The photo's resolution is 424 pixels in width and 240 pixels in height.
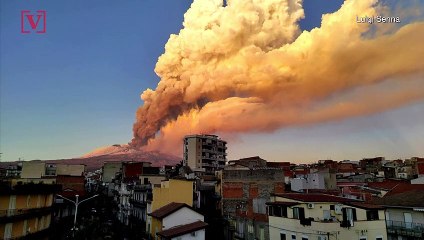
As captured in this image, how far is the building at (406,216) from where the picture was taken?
→ 3662 centimetres

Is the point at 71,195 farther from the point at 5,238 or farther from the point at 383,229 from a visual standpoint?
the point at 383,229

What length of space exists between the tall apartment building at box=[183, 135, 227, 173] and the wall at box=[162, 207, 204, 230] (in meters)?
75.4

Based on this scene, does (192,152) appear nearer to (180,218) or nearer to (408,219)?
(180,218)

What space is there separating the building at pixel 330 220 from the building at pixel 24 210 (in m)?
28.9

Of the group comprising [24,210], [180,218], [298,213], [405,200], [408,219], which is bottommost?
[408,219]

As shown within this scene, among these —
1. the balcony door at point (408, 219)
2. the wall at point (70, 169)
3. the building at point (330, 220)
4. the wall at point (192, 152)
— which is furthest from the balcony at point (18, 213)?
the wall at point (192, 152)

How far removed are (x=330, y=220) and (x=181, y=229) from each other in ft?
51.1

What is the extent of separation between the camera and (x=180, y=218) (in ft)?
129

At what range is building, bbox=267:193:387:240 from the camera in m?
31.7

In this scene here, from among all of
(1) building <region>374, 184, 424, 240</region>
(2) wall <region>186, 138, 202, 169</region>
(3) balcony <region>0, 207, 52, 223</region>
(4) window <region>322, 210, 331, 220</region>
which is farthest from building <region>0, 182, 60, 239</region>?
(2) wall <region>186, 138, 202, 169</region>

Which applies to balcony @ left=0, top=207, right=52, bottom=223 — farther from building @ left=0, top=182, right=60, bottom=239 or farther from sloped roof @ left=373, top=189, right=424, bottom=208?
sloped roof @ left=373, top=189, right=424, bottom=208

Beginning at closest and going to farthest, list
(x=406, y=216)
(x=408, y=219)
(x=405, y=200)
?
1. (x=408, y=219)
2. (x=406, y=216)
3. (x=405, y=200)

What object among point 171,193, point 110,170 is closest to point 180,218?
point 171,193

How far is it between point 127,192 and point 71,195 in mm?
11382
